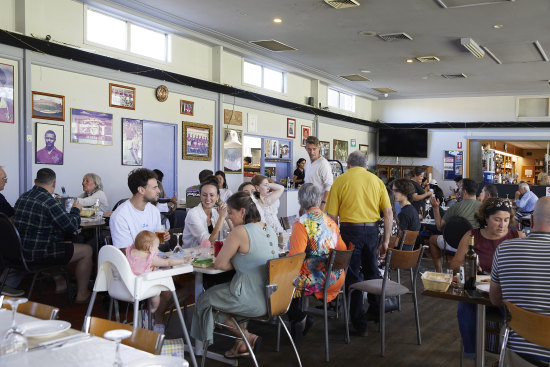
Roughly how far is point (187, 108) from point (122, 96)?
4.89 ft

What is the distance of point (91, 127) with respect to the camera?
24.9 feet

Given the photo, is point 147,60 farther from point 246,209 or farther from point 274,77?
point 246,209

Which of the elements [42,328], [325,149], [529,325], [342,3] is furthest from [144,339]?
[325,149]

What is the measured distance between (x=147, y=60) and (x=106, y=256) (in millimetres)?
5686

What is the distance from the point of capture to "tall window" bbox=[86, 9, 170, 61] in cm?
759

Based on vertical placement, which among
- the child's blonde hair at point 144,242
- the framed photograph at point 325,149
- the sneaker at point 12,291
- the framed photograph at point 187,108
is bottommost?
the sneaker at point 12,291

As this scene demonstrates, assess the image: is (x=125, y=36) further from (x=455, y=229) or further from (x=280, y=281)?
(x=280, y=281)

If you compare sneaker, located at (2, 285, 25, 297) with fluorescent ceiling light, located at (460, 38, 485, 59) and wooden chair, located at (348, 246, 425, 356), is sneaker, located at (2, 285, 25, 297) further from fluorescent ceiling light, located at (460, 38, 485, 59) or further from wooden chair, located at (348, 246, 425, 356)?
fluorescent ceiling light, located at (460, 38, 485, 59)

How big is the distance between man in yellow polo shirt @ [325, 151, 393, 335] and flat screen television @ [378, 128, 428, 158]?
11.6 metres

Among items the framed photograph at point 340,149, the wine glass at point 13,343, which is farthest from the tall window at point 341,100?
the wine glass at point 13,343

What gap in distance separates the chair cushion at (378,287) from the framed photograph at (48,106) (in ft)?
15.7

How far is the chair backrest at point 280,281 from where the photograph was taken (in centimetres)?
357

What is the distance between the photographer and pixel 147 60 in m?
8.48

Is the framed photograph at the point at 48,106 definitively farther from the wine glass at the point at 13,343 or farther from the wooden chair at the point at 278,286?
the wine glass at the point at 13,343
